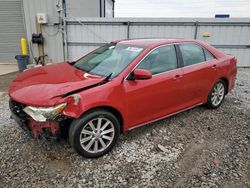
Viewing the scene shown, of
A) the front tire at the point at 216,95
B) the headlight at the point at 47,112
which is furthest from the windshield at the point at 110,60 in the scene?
the front tire at the point at 216,95

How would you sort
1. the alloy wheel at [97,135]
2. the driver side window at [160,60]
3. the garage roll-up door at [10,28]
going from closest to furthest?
the alloy wheel at [97,135] < the driver side window at [160,60] < the garage roll-up door at [10,28]

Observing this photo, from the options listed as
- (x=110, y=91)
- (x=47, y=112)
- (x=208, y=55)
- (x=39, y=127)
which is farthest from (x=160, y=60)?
(x=39, y=127)

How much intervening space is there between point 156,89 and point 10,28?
8706mm

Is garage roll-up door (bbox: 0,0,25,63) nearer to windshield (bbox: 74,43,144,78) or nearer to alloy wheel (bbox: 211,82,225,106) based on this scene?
windshield (bbox: 74,43,144,78)

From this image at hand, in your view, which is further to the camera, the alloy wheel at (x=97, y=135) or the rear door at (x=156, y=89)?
the rear door at (x=156, y=89)

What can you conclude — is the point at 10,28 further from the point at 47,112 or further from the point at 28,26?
the point at 47,112

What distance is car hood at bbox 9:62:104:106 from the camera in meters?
2.86

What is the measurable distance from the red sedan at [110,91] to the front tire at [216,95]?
0.76ft


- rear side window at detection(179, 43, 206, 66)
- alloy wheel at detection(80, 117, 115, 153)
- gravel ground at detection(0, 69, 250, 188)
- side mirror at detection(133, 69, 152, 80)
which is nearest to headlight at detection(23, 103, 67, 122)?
alloy wheel at detection(80, 117, 115, 153)

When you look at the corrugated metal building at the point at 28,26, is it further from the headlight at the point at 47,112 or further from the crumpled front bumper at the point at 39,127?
the headlight at the point at 47,112

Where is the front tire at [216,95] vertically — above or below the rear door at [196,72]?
below

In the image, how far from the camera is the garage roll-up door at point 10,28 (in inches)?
379

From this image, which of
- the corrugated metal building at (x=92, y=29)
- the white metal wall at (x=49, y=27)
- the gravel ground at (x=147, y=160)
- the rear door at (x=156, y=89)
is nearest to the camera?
the gravel ground at (x=147, y=160)

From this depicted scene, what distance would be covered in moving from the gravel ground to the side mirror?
1029 millimetres
